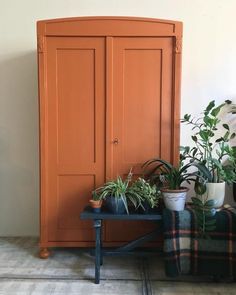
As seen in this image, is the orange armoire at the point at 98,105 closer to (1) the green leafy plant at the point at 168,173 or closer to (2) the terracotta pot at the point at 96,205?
(1) the green leafy plant at the point at 168,173

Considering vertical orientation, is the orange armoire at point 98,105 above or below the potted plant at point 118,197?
above

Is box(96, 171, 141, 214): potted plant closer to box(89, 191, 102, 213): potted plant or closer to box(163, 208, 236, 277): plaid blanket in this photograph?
box(89, 191, 102, 213): potted plant

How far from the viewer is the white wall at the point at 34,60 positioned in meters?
2.96

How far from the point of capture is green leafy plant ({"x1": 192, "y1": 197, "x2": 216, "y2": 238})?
2.17m

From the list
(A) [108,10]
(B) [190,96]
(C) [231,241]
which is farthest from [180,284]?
(A) [108,10]

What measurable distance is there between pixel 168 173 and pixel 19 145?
162 cm

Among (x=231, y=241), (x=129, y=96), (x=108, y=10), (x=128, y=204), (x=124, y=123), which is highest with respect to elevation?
(x=108, y=10)

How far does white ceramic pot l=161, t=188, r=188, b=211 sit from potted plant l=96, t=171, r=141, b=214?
218 mm

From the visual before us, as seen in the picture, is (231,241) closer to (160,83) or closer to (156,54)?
(160,83)

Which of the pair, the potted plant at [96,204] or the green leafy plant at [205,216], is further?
the potted plant at [96,204]

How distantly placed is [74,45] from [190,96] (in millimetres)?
1272

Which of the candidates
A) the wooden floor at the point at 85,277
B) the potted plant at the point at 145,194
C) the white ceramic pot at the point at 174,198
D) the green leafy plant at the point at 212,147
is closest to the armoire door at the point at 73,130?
the wooden floor at the point at 85,277

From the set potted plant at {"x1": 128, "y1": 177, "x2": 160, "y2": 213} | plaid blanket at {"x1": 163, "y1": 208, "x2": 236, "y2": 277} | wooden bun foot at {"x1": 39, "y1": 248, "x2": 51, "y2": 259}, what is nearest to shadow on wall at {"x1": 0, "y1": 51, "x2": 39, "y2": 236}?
wooden bun foot at {"x1": 39, "y1": 248, "x2": 51, "y2": 259}

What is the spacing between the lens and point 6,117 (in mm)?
3072
